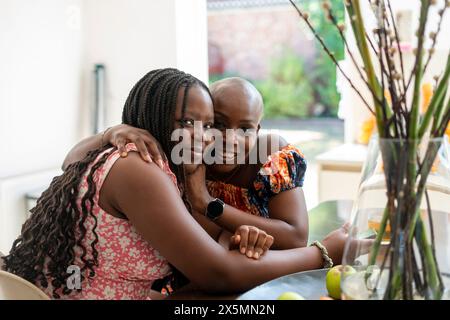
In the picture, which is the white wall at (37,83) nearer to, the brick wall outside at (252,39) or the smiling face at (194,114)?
the smiling face at (194,114)

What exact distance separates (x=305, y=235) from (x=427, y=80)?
6.48ft

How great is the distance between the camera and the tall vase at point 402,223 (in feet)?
2.46

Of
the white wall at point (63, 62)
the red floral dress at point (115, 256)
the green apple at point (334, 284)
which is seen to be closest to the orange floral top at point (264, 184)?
the red floral dress at point (115, 256)

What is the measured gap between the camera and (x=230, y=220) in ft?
4.31

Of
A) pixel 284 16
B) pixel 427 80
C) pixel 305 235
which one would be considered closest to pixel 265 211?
pixel 305 235

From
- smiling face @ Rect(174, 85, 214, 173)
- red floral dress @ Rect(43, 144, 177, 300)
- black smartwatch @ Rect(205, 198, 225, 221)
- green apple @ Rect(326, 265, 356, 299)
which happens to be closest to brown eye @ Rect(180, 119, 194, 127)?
smiling face @ Rect(174, 85, 214, 173)

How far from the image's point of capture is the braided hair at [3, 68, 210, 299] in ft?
3.66

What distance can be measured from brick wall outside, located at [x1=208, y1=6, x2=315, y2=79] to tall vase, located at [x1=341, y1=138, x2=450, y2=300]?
923cm

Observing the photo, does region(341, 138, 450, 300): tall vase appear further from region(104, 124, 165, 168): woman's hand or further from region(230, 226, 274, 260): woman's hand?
region(104, 124, 165, 168): woman's hand

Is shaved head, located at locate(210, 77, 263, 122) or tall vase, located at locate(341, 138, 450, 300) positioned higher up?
shaved head, located at locate(210, 77, 263, 122)

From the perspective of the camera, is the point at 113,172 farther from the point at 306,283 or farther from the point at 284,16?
the point at 284,16

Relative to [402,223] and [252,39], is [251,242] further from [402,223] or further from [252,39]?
[252,39]

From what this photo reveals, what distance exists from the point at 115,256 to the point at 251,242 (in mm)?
281

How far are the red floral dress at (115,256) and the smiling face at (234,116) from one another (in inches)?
12.4
